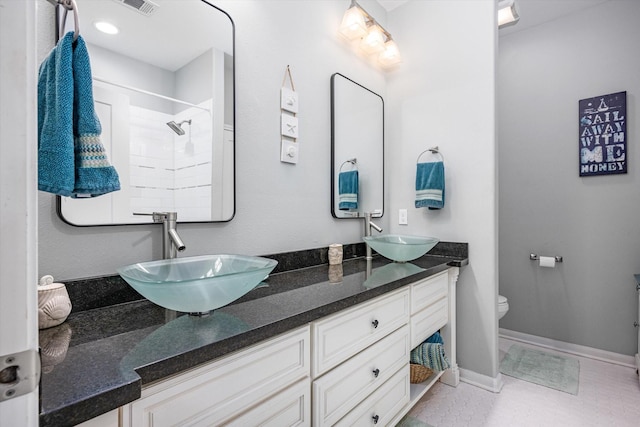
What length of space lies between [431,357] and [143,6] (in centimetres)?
204

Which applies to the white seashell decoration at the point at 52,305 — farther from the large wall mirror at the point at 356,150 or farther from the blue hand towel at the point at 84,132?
the large wall mirror at the point at 356,150

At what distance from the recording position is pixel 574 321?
254cm

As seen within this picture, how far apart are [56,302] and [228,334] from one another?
0.48 metres

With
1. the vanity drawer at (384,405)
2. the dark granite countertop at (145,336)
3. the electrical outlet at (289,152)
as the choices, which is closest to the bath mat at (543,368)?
the vanity drawer at (384,405)

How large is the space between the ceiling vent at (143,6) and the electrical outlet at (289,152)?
73 centimetres

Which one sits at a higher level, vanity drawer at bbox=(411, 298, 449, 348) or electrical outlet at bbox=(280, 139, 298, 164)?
electrical outlet at bbox=(280, 139, 298, 164)

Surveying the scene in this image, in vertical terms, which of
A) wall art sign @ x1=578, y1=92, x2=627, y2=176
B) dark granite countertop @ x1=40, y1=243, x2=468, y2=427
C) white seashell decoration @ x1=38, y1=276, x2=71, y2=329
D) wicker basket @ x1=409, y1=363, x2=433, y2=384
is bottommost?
wicker basket @ x1=409, y1=363, x2=433, y2=384

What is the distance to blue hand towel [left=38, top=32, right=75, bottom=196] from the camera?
77cm

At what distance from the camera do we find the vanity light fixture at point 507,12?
6.90ft

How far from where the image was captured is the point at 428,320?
1.71m

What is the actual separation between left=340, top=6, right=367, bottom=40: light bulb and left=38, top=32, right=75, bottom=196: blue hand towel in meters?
1.58

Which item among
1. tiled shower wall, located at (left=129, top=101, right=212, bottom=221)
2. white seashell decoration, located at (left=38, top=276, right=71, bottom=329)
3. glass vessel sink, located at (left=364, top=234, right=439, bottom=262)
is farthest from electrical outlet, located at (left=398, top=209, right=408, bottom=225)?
white seashell decoration, located at (left=38, top=276, right=71, bottom=329)

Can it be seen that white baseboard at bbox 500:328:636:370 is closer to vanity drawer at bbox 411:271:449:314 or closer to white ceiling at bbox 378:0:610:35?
vanity drawer at bbox 411:271:449:314

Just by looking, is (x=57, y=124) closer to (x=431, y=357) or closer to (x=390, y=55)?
(x=431, y=357)
